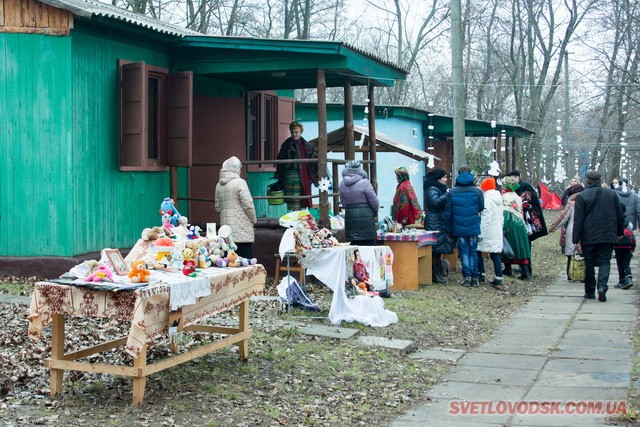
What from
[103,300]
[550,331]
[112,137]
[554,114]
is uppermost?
[554,114]

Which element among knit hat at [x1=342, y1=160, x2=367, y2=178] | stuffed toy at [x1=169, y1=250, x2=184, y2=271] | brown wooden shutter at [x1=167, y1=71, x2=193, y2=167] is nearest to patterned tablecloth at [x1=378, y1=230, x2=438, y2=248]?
Answer: knit hat at [x1=342, y1=160, x2=367, y2=178]

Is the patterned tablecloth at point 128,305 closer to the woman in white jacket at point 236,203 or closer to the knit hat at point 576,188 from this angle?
the woman in white jacket at point 236,203

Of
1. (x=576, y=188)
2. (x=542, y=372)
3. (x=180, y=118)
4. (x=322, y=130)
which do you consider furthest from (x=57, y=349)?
(x=576, y=188)

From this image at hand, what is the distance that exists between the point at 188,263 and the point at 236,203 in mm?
4256

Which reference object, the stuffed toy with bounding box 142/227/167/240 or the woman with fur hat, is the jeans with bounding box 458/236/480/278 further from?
the stuffed toy with bounding box 142/227/167/240

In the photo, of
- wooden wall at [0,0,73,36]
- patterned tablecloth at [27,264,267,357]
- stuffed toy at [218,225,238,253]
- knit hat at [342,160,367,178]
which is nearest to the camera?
patterned tablecloth at [27,264,267,357]

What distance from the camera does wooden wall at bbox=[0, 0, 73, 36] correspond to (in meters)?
11.2

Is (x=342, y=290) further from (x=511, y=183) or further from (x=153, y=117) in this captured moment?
Answer: (x=511, y=183)

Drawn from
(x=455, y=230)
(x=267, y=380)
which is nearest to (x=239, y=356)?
(x=267, y=380)

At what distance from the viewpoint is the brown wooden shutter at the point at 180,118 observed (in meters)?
12.7

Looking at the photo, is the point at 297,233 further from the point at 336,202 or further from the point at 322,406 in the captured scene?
the point at 336,202

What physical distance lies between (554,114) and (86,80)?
48976 millimetres

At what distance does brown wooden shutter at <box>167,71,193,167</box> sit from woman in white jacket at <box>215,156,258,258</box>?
1.57m

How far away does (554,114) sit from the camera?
186 feet
